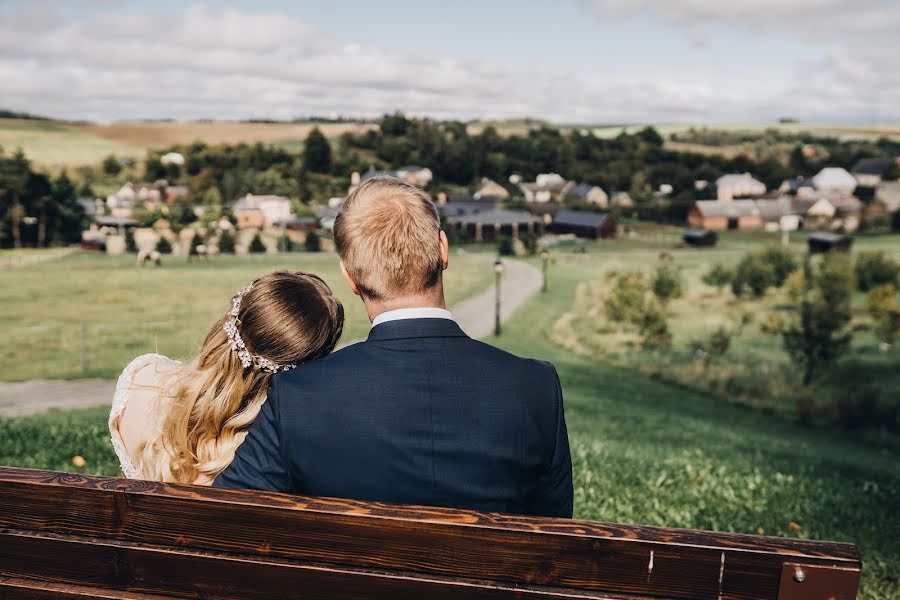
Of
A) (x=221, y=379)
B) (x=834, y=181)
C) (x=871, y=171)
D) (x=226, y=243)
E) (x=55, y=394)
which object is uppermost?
(x=871, y=171)

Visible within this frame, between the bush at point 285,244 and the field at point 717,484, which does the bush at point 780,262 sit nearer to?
the bush at point 285,244

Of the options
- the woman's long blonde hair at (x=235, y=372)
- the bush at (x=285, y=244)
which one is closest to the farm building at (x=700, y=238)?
the bush at (x=285, y=244)

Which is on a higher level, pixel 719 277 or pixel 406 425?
pixel 406 425

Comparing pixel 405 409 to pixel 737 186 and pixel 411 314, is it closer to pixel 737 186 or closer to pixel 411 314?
pixel 411 314

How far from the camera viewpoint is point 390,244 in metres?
1.81

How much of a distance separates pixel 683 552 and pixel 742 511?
464 cm

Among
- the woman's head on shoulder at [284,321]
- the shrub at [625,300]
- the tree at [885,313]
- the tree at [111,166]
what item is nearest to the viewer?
the woman's head on shoulder at [284,321]

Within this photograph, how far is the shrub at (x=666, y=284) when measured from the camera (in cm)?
3184

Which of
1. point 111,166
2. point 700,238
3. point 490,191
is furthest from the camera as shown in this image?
point 700,238

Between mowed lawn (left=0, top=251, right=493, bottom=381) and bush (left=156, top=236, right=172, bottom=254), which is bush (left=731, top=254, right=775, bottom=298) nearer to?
mowed lawn (left=0, top=251, right=493, bottom=381)

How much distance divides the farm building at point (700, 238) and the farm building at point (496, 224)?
8.73 m

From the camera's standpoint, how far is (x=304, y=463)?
1693 millimetres

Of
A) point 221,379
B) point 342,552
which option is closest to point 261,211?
point 221,379

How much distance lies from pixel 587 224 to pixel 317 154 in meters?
16.9
